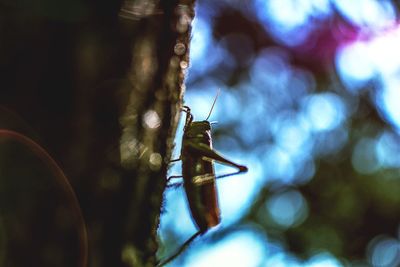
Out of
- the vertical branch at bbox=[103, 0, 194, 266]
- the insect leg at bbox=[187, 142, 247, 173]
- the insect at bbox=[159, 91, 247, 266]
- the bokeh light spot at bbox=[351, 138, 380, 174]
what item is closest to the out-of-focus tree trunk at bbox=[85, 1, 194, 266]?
the vertical branch at bbox=[103, 0, 194, 266]

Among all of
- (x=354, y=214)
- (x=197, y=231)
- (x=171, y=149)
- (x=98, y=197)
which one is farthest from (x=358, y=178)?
(x=98, y=197)

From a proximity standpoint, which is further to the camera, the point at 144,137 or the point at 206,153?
the point at 206,153

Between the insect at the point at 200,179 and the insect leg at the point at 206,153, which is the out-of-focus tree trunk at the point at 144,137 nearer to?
the insect at the point at 200,179

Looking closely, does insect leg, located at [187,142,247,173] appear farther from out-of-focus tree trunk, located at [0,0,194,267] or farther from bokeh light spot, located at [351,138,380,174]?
bokeh light spot, located at [351,138,380,174]

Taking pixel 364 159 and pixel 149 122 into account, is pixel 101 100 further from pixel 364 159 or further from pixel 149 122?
pixel 364 159

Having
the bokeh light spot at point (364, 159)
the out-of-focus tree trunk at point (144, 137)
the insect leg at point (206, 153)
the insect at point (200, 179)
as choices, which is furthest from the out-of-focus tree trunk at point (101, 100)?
the bokeh light spot at point (364, 159)

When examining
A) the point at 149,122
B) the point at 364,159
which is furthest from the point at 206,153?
the point at 364,159

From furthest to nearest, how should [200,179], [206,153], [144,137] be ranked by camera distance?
[206,153] → [200,179] → [144,137]
